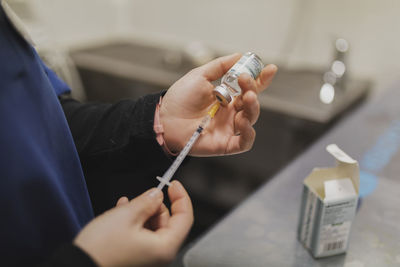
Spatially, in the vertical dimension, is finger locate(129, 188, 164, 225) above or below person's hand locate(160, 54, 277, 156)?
below

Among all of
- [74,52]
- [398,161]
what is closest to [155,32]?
[74,52]

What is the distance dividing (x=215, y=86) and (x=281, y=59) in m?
1.23

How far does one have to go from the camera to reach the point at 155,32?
210 cm

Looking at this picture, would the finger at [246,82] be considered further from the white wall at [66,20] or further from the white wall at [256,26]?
the white wall at [66,20]

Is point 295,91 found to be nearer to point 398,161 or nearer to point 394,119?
point 394,119

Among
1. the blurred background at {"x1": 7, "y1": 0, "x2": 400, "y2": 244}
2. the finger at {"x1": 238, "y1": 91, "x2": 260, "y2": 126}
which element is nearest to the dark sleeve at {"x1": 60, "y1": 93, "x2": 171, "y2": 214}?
the finger at {"x1": 238, "y1": 91, "x2": 260, "y2": 126}

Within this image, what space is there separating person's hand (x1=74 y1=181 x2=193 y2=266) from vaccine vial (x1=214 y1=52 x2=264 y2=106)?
0.67 feet

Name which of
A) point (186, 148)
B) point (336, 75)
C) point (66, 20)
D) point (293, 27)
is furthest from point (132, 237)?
point (66, 20)

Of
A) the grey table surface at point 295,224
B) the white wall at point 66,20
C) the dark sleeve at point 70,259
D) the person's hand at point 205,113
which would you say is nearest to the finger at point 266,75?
the person's hand at point 205,113

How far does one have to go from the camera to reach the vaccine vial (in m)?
0.52

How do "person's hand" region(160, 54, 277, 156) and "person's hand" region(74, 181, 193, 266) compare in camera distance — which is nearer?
"person's hand" region(74, 181, 193, 266)

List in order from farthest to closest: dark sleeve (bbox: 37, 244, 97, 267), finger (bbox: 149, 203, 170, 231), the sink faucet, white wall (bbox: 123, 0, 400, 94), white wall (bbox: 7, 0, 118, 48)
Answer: white wall (bbox: 7, 0, 118, 48) < white wall (bbox: 123, 0, 400, 94) < the sink faucet < finger (bbox: 149, 203, 170, 231) < dark sleeve (bbox: 37, 244, 97, 267)

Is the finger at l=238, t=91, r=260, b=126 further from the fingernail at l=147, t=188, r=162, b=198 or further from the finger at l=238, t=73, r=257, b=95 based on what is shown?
the fingernail at l=147, t=188, r=162, b=198

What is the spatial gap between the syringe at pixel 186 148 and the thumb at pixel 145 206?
0.21 ft
